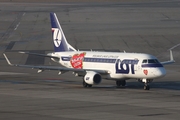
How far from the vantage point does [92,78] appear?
52906 millimetres

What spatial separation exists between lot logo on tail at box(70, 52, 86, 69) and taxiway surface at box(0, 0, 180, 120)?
1947 millimetres

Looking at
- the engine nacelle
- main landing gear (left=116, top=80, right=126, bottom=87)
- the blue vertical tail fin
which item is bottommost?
main landing gear (left=116, top=80, right=126, bottom=87)

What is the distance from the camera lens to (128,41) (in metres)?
99.9

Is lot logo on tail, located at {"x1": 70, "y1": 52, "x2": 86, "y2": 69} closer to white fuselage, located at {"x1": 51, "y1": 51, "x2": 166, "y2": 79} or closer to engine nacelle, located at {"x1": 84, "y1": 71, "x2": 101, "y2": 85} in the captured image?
white fuselage, located at {"x1": 51, "y1": 51, "x2": 166, "y2": 79}

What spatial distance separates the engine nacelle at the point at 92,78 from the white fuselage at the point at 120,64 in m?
1.36

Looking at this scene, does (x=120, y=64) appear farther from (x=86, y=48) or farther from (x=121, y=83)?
(x=86, y=48)

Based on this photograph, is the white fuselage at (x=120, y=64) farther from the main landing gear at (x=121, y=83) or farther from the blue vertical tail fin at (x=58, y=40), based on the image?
the blue vertical tail fin at (x=58, y=40)

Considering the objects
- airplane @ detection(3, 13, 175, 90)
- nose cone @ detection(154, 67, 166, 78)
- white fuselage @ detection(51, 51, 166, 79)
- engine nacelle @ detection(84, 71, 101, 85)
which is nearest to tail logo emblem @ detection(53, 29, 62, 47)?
airplane @ detection(3, 13, 175, 90)

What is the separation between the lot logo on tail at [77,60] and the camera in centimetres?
5702

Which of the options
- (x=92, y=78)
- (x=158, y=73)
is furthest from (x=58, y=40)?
(x=158, y=73)

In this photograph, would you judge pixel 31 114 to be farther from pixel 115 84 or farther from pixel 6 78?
pixel 6 78

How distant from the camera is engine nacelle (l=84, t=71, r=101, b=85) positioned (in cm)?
5291

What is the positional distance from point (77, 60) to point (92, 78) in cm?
500

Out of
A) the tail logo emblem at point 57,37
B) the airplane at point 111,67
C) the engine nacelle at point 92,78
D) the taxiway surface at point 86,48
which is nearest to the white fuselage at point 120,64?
the airplane at point 111,67
